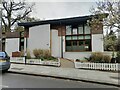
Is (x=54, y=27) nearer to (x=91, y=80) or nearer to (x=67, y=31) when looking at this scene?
(x=67, y=31)

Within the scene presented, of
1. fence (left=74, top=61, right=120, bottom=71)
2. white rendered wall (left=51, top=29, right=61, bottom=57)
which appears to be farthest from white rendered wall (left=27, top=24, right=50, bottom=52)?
fence (left=74, top=61, right=120, bottom=71)

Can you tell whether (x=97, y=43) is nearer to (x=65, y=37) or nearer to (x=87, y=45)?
(x=87, y=45)

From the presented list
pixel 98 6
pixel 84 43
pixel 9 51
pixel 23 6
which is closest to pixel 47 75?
pixel 98 6

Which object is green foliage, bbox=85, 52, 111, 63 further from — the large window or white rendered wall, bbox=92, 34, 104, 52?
the large window

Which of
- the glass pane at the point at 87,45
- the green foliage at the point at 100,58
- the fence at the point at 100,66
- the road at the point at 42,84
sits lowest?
the road at the point at 42,84

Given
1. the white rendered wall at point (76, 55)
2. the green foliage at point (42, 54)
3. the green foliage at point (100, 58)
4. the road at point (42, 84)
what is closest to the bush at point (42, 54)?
the green foliage at point (42, 54)

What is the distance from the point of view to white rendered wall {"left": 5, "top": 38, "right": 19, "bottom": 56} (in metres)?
28.7

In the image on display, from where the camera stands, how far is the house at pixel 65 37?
76.1 ft

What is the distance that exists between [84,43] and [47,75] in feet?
40.9

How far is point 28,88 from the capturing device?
788cm

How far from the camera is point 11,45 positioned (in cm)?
2905

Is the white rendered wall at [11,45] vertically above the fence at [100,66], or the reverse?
the white rendered wall at [11,45]

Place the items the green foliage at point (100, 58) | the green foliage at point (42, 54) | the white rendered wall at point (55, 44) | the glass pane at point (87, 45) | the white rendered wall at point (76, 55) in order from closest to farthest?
the green foliage at point (100, 58)
the green foliage at point (42, 54)
the white rendered wall at point (76, 55)
the glass pane at point (87, 45)
the white rendered wall at point (55, 44)

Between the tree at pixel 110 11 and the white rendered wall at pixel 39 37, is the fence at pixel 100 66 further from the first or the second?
the white rendered wall at pixel 39 37
